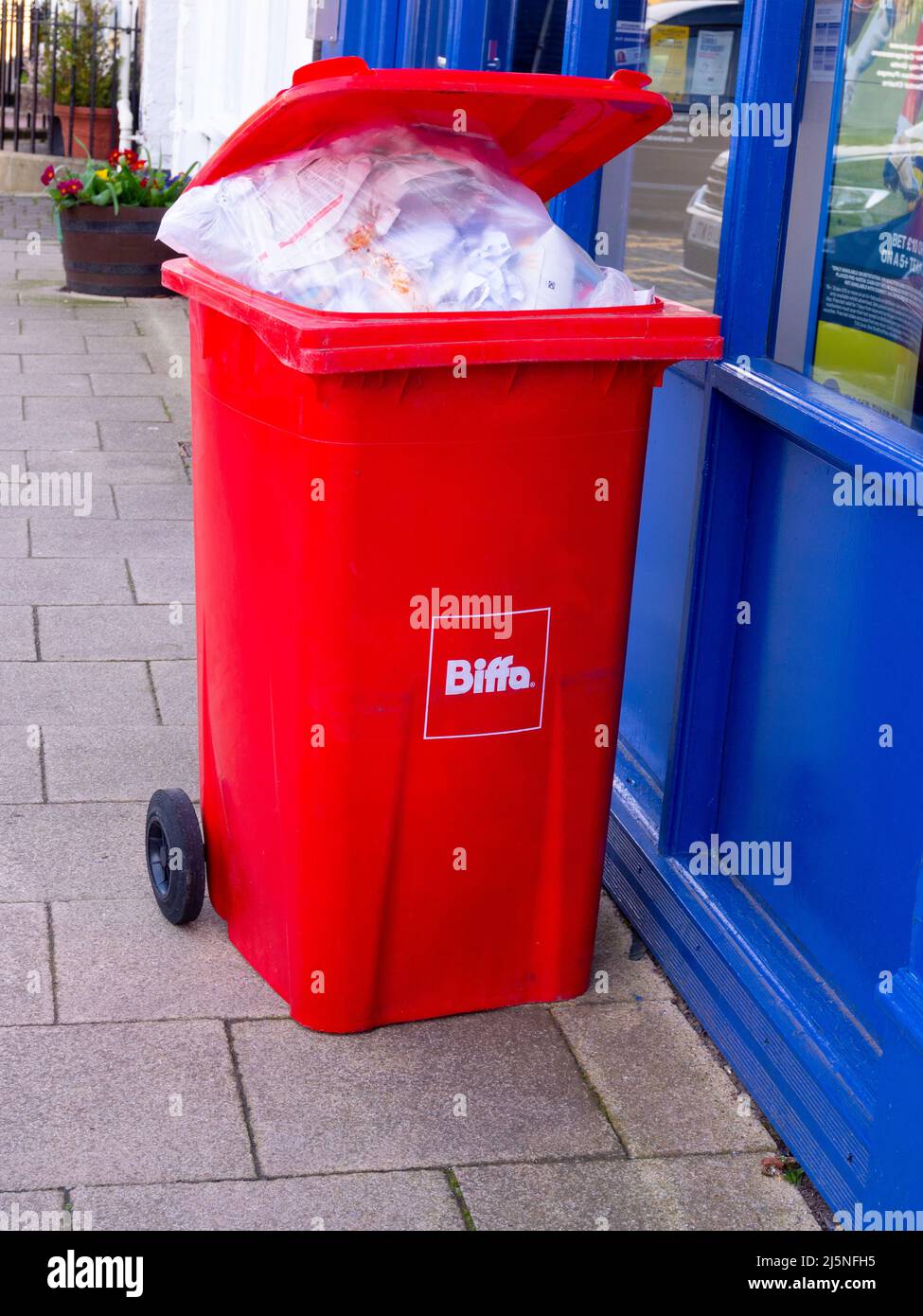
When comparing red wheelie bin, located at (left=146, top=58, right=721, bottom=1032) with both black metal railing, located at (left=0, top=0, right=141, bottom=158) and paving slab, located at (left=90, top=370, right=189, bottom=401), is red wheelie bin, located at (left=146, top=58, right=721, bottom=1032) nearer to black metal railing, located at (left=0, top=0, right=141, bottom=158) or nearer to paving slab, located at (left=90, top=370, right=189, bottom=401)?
paving slab, located at (left=90, top=370, right=189, bottom=401)

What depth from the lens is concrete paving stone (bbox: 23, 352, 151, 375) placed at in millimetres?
7820

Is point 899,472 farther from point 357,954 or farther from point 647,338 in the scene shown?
point 357,954

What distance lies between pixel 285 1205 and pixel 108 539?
11.4 feet

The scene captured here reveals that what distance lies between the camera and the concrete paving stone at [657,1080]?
280 centimetres

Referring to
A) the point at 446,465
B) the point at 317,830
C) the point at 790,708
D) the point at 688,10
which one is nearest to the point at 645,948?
the point at 790,708

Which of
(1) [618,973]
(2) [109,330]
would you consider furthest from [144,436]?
(1) [618,973]

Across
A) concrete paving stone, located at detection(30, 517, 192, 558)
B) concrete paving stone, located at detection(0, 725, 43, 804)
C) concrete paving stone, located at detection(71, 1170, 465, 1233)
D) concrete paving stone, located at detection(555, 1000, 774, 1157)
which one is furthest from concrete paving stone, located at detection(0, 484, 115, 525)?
concrete paving stone, located at detection(71, 1170, 465, 1233)

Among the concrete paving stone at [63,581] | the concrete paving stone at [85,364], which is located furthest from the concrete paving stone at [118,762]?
the concrete paving stone at [85,364]

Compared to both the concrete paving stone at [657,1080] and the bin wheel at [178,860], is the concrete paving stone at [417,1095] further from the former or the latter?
the bin wheel at [178,860]

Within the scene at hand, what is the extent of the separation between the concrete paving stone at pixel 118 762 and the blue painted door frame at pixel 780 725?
3.72 ft

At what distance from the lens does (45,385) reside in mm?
7535

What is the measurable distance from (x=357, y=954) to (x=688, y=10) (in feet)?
7.51

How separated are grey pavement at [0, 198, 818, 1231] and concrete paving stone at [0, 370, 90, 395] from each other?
11.6 ft

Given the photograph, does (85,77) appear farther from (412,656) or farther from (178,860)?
(412,656)
